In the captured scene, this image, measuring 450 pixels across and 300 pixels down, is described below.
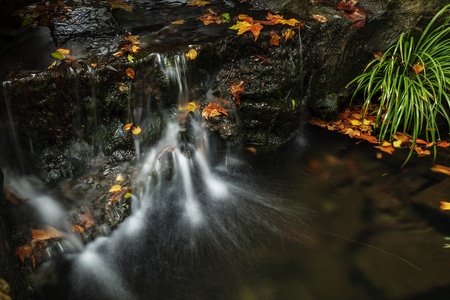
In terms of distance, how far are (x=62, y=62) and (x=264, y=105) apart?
2.43 meters

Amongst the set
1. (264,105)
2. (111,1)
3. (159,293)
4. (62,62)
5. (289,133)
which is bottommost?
(159,293)

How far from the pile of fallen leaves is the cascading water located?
66.6 inches

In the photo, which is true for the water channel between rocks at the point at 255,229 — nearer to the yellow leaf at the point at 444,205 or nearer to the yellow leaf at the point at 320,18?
the yellow leaf at the point at 444,205

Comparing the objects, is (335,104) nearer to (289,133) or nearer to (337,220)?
(289,133)

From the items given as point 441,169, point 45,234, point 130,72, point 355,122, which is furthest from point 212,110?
point 441,169

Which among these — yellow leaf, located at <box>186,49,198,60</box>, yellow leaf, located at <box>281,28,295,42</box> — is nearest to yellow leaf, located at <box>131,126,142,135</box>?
yellow leaf, located at <box>186,49,198,60</box>

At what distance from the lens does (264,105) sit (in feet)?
15.6

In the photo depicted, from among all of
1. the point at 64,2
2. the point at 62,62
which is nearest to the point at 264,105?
the point at 62,62

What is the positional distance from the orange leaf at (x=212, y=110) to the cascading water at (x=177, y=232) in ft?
0.55

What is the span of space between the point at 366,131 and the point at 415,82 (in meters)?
0.89

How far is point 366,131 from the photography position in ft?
16.9

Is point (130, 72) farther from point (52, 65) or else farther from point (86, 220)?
point (86, 220)

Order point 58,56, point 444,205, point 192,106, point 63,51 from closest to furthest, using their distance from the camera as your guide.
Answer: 1. point 444,205
2. point 58,56
3. point 63,51
4. point 192,106

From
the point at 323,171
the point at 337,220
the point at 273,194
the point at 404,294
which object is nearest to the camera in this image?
the point at 404,294
